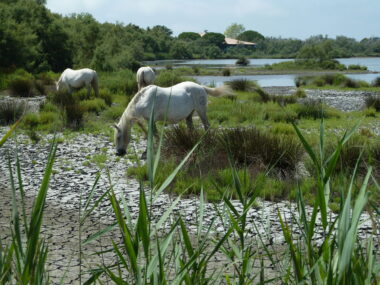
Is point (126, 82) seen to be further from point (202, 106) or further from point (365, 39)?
point (365, 39)

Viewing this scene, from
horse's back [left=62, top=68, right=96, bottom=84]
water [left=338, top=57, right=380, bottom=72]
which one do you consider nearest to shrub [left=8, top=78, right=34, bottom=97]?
horse's back [left=62, top=68, right=96, bottom=84]

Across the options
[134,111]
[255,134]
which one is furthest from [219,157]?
[134,111]

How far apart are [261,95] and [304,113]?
3.67m

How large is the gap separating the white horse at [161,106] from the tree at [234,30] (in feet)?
571

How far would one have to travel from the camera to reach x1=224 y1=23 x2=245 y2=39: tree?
17938 centimetres

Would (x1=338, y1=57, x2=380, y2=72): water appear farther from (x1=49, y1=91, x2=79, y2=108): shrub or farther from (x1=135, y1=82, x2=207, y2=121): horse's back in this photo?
(x1=135, y1=82, x2=207, y2=121): horse's back

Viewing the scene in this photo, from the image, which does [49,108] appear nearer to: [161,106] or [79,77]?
[79,77]

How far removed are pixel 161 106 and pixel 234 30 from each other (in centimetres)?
17531

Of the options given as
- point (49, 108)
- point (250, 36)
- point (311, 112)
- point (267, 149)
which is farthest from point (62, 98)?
point (250, 36)

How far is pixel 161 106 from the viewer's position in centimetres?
902

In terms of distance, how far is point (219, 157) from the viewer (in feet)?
27.6

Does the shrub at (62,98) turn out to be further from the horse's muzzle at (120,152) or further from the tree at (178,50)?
the tree at (178,50)

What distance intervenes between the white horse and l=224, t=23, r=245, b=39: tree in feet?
571

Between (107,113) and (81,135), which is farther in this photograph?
(107,113)
